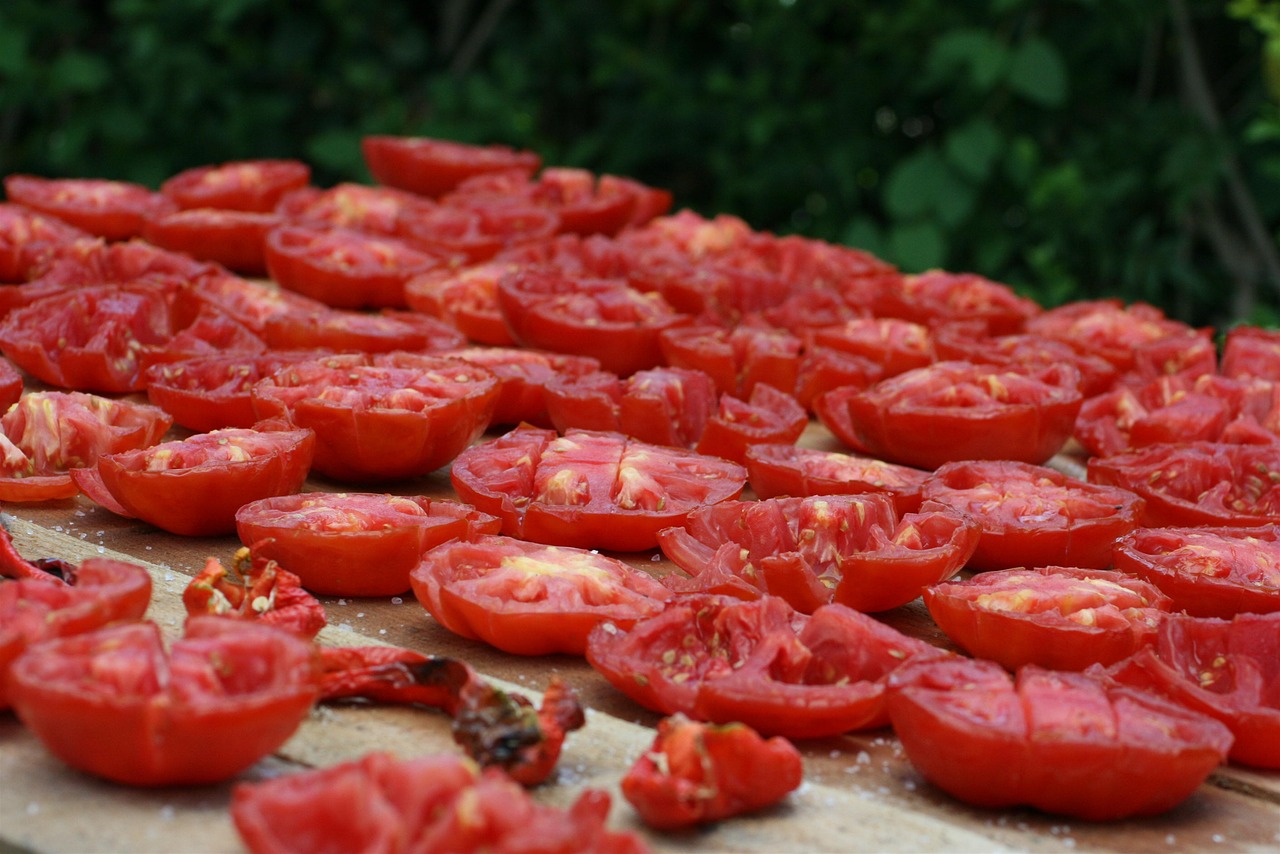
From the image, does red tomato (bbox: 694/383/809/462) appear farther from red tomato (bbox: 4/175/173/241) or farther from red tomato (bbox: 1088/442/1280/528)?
red tomato (bbox: 4/175/173/241)

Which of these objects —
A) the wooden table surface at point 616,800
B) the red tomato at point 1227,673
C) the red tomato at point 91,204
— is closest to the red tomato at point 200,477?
the wooden table surface at point 616,800

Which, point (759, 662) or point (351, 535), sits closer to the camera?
point (759, 662)

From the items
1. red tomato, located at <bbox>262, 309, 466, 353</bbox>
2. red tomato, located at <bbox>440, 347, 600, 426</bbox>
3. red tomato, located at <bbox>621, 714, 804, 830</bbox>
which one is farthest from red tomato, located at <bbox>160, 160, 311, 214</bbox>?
red tomato, located at <bbox>621, 714, 804, 830</bbox>

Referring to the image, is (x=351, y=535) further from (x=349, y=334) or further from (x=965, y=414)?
(x=965, y=414)

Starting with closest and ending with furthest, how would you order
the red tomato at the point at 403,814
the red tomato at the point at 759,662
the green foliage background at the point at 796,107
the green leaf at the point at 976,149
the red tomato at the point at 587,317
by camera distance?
1. the red tomato at the point at 403,814
2. the red tomato at the point at 759,662
3. the red tomato at the point at 587,317
4. the green leaf at the point at 976,149
5. the green foliage background at the point at 796,107

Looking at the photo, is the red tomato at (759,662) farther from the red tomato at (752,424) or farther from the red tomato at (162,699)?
the red tomato at (752,424)

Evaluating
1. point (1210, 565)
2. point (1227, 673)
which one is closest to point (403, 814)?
point (1227, 673)
